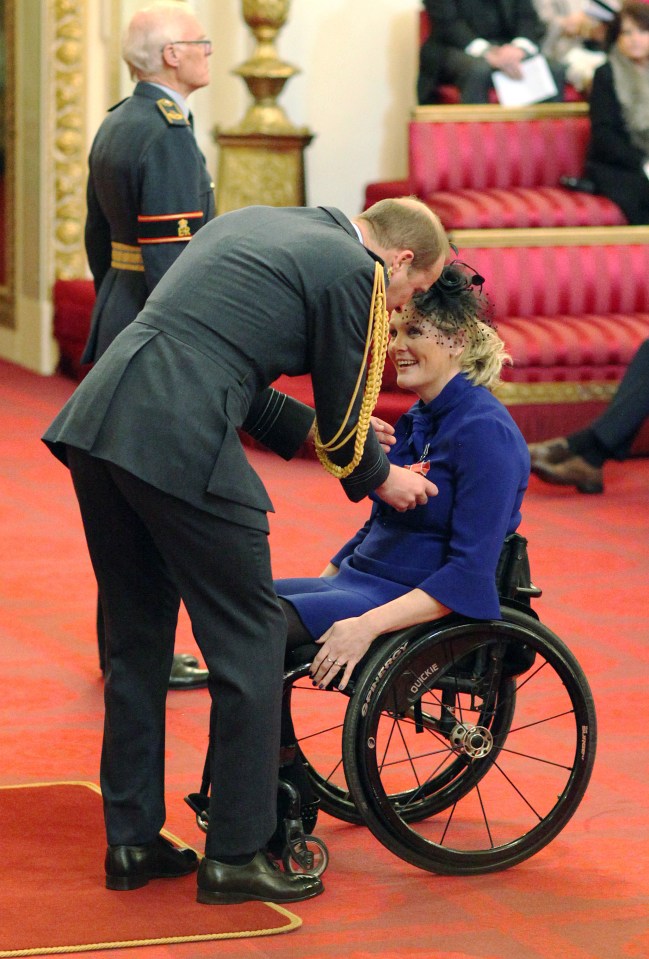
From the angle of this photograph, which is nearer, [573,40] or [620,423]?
[620,423]

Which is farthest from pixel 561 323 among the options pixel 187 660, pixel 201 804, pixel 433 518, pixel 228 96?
pixel 201 804

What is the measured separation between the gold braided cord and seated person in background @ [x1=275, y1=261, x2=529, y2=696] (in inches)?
9.0

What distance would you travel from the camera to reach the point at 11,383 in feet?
27.7

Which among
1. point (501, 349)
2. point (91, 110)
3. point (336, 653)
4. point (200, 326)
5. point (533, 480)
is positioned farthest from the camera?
point (91, 110)

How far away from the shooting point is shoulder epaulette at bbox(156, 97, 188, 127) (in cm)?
367

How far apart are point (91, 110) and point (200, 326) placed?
613cm

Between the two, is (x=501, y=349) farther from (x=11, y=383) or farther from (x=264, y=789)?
(x=11, y=383)

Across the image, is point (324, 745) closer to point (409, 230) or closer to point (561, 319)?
point (409, 230)

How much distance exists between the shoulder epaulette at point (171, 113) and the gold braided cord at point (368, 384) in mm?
1274

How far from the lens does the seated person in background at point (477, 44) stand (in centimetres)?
809

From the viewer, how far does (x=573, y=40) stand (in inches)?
343

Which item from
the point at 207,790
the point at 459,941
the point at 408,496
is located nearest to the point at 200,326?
the point at 408,496

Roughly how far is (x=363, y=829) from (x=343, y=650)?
526 mm

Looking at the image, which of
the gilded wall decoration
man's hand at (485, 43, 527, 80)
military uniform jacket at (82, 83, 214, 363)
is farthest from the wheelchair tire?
the gilded wall decoration
